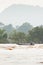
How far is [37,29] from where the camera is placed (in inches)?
1421

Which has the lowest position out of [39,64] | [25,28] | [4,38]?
[39,64]

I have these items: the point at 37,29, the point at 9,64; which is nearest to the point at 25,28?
the point at 37,29

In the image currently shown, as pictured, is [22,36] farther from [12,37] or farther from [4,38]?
[4,38]

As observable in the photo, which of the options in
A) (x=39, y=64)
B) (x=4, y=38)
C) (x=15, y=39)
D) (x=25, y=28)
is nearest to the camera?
(x=39, y=64)

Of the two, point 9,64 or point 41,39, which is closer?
point 9,64

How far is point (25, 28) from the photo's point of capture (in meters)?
72.4

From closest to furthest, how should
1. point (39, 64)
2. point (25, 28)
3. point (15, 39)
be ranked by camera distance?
point (39, 64), point (15, 39), point (25, 28)

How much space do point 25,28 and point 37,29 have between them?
36.4m

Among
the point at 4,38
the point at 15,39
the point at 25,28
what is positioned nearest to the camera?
the point at 4,38

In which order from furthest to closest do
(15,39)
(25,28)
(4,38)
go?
1. (25,28)
2. (15,39)
3. (4,38)

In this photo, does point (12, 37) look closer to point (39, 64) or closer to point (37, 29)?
point (37, 29)

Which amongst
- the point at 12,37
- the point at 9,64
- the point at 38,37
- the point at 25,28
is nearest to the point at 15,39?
the point at 12,37

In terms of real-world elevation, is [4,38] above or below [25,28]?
below

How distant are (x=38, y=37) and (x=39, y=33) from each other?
1.93 ft
